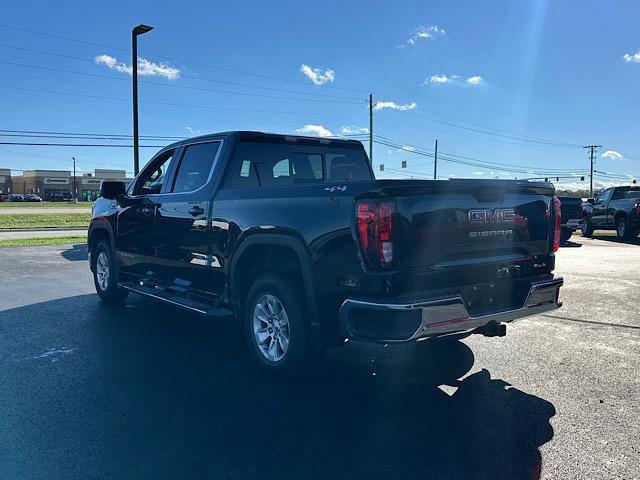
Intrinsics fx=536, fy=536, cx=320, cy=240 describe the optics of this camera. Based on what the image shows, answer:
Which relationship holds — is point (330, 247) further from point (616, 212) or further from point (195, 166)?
point (616, 212)

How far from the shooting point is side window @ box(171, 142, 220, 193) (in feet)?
17.9

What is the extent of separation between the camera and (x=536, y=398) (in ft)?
13.0

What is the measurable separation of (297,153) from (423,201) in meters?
2.30

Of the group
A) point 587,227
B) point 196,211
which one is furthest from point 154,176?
point 587,227

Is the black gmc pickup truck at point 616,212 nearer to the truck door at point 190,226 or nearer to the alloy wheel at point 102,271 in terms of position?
the truck door at point 190,226

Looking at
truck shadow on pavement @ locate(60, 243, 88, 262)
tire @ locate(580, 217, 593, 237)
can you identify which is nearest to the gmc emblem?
truck shadow on pavement @ locate(60, 243, 88, 262)

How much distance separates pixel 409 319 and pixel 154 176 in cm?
420

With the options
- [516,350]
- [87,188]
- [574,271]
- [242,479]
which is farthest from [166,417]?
[87,188]

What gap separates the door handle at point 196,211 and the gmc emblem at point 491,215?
2.57 meters

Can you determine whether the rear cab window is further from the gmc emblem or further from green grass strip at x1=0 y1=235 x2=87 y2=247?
green grass strip at x1=0 y1=235 x2=87 y2=247

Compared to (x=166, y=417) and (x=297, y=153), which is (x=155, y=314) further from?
(x=166, y=417)

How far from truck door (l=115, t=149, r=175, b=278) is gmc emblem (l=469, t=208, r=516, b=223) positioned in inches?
140

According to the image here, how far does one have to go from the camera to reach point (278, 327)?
14.3ft

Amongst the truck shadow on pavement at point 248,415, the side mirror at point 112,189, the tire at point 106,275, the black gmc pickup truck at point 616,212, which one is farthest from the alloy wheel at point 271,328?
the black gmc pickup truck at point 616,212
